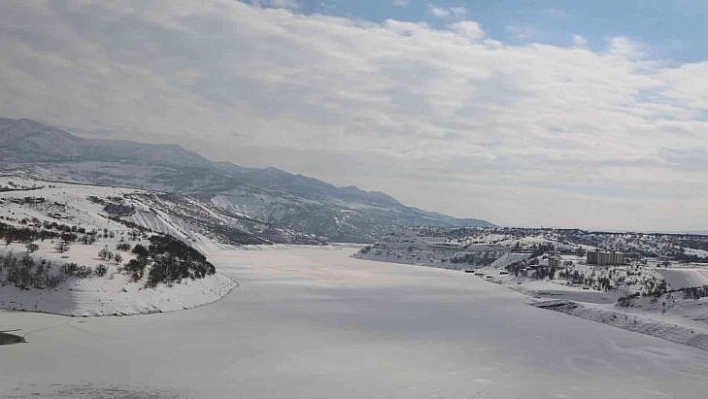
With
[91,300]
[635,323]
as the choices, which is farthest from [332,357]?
[635,323]

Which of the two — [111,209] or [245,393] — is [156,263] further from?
[111,209]

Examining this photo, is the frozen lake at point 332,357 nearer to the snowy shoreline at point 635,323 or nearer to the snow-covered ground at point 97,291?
the snow-covered ground at point 97,291

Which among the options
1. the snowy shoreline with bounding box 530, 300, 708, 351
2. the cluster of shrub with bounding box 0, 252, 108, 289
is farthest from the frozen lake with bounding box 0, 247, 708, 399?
the cluster of shrub with bounding box 0, 252, 108, 289

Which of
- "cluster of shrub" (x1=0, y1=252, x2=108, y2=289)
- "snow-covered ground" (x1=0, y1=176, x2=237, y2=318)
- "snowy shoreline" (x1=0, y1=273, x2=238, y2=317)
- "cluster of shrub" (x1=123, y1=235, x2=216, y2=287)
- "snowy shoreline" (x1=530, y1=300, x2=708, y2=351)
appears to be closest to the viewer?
"snowy shoreline" (x1=0, y1=273, x2=238, y2=317)

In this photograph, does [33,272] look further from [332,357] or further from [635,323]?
[635,323]

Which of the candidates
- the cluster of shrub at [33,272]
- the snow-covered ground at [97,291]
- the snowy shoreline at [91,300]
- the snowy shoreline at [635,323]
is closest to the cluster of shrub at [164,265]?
the snow-covered ground at [97,291]

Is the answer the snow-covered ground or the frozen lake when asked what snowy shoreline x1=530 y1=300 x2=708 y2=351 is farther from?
the snow-covered ground

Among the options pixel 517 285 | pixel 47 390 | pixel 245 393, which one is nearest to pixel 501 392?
pixel 245 393
